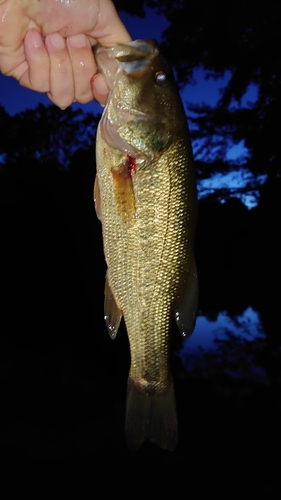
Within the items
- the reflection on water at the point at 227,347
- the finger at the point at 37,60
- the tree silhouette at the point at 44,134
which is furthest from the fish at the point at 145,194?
the tree silhouette at the point at 44,134

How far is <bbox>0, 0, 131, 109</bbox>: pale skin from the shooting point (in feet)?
6.68

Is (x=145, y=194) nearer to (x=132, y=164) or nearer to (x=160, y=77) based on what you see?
(x=132, y=164)

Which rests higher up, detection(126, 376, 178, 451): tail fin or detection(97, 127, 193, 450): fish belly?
detection(97, 127, 193, 450): fish belly

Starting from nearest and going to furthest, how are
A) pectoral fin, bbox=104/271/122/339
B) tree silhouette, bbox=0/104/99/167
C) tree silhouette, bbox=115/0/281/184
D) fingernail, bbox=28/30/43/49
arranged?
pectoral fin, bbox=104/271/122/339, fingernail, bbox=28/30/43/49, tree silhouette, bbox=115/0/281/184, tree silhouette, bbox=0/104/99/167

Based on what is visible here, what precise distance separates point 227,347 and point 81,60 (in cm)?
1261

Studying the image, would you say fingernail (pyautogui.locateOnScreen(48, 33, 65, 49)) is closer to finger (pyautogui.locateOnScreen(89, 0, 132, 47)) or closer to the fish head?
finger (pyautogui.locateOnScreen(89, 0, 132, 47))

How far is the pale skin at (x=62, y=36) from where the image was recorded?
2.04m

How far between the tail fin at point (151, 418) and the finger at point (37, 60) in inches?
67.9

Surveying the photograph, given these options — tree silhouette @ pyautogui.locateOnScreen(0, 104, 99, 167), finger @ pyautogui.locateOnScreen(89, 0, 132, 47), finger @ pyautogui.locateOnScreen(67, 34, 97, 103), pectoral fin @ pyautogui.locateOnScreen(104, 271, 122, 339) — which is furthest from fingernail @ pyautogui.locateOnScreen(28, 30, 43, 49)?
tree silhouette @ pyautogui.locateOnScreen(0, 104, 99, 167)

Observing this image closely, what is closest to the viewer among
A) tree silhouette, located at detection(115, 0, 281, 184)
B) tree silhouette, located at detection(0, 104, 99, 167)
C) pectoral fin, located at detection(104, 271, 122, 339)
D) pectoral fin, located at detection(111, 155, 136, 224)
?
pectoral fin, located at detection(111, 155, 136, 224)

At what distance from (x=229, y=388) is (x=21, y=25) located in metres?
9.18

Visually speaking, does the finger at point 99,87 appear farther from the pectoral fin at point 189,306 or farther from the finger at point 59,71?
the pectoral fin at point 189,306

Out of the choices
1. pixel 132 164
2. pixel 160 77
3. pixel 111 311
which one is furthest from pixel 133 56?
pixel 111 311

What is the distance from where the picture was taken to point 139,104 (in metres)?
Result: 1.73
